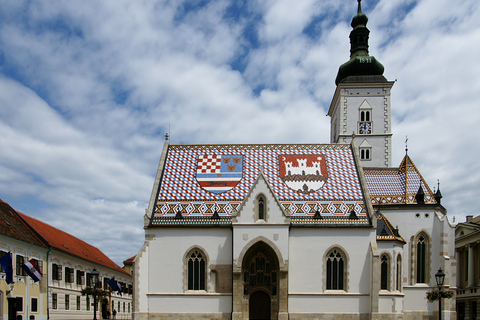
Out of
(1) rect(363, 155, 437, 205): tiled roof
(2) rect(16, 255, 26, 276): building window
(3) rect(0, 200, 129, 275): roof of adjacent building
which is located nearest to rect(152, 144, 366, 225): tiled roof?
(1) rect(363, 155, 437, 205): tiled roof

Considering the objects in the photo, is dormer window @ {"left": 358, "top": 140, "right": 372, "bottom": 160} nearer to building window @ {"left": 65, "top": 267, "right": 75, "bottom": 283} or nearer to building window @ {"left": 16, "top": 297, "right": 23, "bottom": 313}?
building window @ {"left": 65, "top": 267, "right": 75, "bottom": 283}

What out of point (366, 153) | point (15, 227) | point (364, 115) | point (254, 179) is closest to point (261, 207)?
point (254, 179)

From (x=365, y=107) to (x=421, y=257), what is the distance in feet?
56.8

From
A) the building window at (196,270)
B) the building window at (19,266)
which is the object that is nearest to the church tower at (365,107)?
the building window at (196,270)

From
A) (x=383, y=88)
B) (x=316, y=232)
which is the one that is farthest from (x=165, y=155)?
(x=383, y=88)

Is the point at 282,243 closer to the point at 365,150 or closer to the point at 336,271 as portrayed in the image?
the point at 336,271

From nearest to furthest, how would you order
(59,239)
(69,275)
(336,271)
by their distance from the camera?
1. (336,271)
2. (69,275)
3. (59,239)

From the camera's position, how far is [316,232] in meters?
32.0

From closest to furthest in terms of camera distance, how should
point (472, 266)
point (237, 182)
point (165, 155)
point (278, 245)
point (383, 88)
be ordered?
point (278, 245), point (237, 182), point (165, 155), point (383, 88), point (472, 266)

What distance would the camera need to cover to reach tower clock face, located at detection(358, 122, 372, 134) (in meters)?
48.0

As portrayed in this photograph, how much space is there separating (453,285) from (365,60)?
24198mm

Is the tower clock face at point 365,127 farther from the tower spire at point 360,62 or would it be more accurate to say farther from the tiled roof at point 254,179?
the tiled roof at point 254,179

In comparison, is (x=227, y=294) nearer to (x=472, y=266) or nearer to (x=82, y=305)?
(x=82, y=305)

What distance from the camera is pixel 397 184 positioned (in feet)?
130
